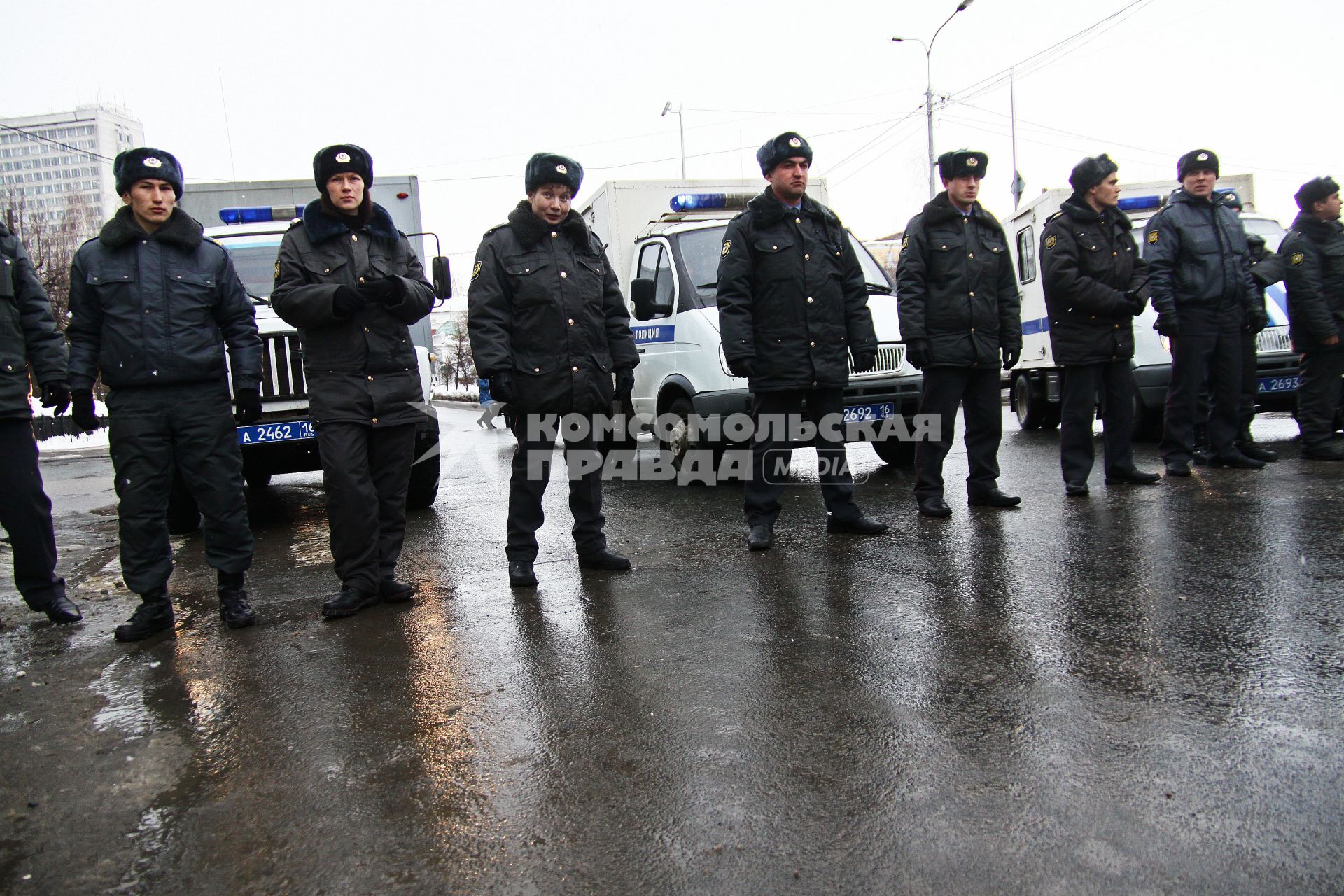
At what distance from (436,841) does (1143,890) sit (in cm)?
145

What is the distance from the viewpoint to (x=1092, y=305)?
6.22 meters

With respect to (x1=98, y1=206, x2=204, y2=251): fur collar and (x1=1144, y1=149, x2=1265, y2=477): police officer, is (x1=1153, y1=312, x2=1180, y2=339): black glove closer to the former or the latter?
(x1=1144, y1=149, x2=1265, y2=477): police officer

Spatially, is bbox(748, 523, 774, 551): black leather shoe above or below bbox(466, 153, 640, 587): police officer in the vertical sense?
below

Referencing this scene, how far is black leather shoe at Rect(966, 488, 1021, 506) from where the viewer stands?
5.99 metres

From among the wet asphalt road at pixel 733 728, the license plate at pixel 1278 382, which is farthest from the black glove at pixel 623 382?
the license plate at pixel 1278 382

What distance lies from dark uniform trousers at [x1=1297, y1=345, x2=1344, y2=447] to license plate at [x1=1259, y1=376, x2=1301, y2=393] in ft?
4.17

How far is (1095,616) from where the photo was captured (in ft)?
11.9

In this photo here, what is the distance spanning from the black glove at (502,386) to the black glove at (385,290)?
21.2 inches

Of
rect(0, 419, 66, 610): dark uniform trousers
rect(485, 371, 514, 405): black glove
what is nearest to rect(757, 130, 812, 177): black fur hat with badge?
rect(485, 371, 514, 405): black glove

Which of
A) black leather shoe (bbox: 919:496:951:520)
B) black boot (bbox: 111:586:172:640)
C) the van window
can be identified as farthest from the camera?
the van window

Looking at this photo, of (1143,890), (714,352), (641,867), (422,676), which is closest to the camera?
(1143,890)

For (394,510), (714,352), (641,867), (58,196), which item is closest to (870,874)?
(641,867)

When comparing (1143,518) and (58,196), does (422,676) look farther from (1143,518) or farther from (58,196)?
(58,196)

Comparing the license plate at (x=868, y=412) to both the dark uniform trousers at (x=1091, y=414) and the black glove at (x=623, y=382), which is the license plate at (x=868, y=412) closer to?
the dark uniform trousers at (x=1091, y=414)
